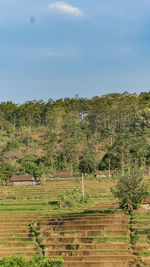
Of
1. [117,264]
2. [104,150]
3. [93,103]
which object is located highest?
[93,103]

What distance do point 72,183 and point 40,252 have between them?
2616 centimetres

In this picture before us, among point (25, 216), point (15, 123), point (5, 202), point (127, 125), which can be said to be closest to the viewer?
point (25, 216)

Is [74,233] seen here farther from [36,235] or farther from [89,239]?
[36,235]

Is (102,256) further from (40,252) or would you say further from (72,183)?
(72,183)

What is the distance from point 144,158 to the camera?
6481cm

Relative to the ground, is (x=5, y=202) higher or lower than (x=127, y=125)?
lower

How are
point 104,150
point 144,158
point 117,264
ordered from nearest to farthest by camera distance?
point 117,264, point 144,158, point 104,150

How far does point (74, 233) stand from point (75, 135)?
46762 millimetres

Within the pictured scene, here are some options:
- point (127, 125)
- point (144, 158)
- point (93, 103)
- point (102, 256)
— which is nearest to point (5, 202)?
point (102, 256)

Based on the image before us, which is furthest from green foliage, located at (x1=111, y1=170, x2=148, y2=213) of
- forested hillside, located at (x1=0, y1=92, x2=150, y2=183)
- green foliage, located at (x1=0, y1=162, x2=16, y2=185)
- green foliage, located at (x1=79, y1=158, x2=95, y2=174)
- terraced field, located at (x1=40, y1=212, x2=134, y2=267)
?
green foliage, located at (x1=79, y1=158, x2=95, y2=174)

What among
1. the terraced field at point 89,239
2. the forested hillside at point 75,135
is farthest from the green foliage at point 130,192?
the forested hillside at point 75,135

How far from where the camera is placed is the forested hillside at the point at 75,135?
219 feet

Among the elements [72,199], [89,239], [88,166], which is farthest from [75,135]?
[89,239]

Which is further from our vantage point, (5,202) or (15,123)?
(15,123)
